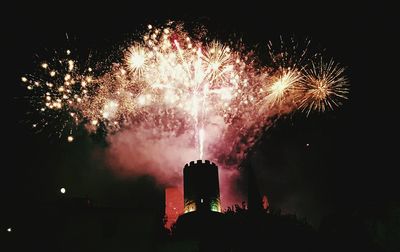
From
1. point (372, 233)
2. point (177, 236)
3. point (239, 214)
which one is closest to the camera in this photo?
point (372, 233)

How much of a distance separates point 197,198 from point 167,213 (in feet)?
26.9

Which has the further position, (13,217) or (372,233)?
(13,217)

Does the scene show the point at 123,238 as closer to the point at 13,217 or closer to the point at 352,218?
the point at 13,217

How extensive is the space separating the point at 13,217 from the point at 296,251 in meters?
18.7

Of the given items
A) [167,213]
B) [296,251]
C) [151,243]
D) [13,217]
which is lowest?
[296,251]

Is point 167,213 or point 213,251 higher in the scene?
point 167,213

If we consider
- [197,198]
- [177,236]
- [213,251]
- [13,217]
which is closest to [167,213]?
[197,198]

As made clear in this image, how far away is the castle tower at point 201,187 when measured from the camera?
2906cm

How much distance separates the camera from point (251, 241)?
19.1 metres

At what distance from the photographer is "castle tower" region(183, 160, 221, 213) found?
29.1 metres

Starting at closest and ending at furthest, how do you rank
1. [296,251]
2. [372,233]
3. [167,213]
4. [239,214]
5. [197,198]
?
[296,251]
[372,233]
[239,214]
[197,198]
[167,213]

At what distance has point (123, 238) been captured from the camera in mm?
23953

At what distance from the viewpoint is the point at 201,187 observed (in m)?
29.5

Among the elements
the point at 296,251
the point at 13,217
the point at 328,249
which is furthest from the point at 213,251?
the point at 13,217
